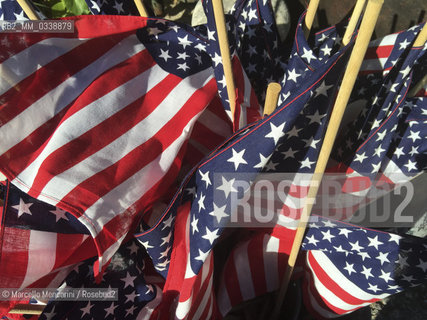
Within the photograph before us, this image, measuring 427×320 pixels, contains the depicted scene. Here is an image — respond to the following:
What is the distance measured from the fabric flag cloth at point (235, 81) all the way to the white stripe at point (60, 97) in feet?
0.95

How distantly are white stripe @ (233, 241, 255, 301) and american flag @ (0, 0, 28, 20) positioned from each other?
1.14 m

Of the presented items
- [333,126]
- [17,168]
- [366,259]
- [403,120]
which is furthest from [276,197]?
[17,168]

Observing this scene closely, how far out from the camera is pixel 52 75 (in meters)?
1.18

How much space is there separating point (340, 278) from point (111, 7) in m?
1.23

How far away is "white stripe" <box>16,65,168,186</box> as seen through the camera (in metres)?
1.11

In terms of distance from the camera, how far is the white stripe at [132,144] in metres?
1.10

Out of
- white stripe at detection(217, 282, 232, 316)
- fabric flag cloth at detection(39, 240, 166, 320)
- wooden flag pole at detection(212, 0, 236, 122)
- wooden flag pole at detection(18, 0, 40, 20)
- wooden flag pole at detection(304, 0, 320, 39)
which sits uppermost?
wooden flag pole at detection(304, 0, 320, 39)

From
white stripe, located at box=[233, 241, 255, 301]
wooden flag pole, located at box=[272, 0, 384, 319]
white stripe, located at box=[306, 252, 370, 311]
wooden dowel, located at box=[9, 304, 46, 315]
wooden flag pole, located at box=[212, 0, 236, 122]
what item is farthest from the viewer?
white stripe, located at box=[233, 241, 255, 301]

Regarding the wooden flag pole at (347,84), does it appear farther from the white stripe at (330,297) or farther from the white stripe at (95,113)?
the white stripe at (95,113)

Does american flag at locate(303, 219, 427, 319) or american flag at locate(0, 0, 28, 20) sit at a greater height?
american flag at locate(0, 0, 28, 20)

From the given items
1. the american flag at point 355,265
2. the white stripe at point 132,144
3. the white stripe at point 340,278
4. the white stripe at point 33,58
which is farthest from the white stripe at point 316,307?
the white stripe at point 33,58

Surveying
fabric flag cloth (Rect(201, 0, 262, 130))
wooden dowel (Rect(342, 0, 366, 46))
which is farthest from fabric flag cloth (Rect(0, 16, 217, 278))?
wooden dowel (Rect(342, 0, 366, 46))

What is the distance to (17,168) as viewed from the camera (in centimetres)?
110

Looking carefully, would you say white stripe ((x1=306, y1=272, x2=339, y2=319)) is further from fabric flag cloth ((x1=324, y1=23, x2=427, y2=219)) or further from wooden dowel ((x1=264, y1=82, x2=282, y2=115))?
wooden dowel ((x1=264, y1=82, x2=282, y2=115))
